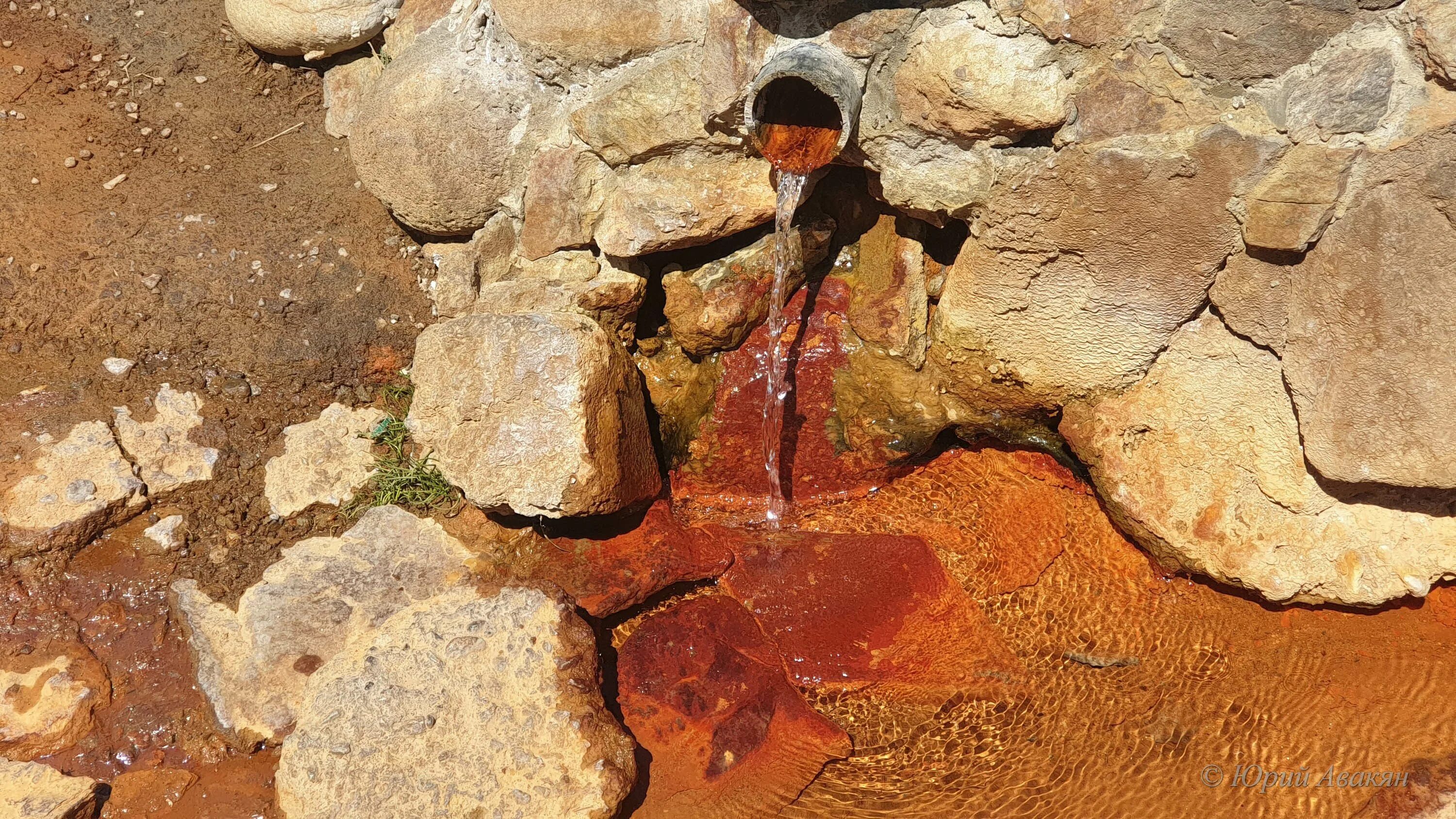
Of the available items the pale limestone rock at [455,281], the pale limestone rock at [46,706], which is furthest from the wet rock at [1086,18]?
the pale limestone rock at [46,706]

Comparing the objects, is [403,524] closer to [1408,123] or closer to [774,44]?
[774,44]

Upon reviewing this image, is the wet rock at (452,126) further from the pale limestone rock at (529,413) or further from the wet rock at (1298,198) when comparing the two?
the wet rock at (1298,198)

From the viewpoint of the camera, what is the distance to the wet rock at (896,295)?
12.8ft

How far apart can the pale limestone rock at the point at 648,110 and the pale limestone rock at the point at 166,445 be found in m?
1.87

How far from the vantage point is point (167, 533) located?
11.3ft

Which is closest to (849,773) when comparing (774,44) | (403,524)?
(403,524)

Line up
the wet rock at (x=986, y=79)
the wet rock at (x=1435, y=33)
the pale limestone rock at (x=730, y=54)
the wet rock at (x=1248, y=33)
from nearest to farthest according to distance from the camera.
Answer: the wet rock at (x=1435, y=33)
the wet rock at (x=1248, y=33)
the wet rock at (x=986, y=79)
the pale limestone rock at (x=730, y=54)

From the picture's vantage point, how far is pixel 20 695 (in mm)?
3076

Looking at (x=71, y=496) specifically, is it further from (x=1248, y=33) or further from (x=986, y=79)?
(x=1248, y=33)

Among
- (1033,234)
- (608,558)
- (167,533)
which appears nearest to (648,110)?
(1033,234)

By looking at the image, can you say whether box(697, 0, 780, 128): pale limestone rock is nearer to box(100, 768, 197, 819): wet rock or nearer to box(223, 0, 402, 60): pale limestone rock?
box(223, 0, 402, 60): pale limestone rock

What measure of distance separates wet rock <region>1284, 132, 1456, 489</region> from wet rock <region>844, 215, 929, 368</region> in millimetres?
1328

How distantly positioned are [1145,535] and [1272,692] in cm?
66

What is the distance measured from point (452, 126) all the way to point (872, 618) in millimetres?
2561
